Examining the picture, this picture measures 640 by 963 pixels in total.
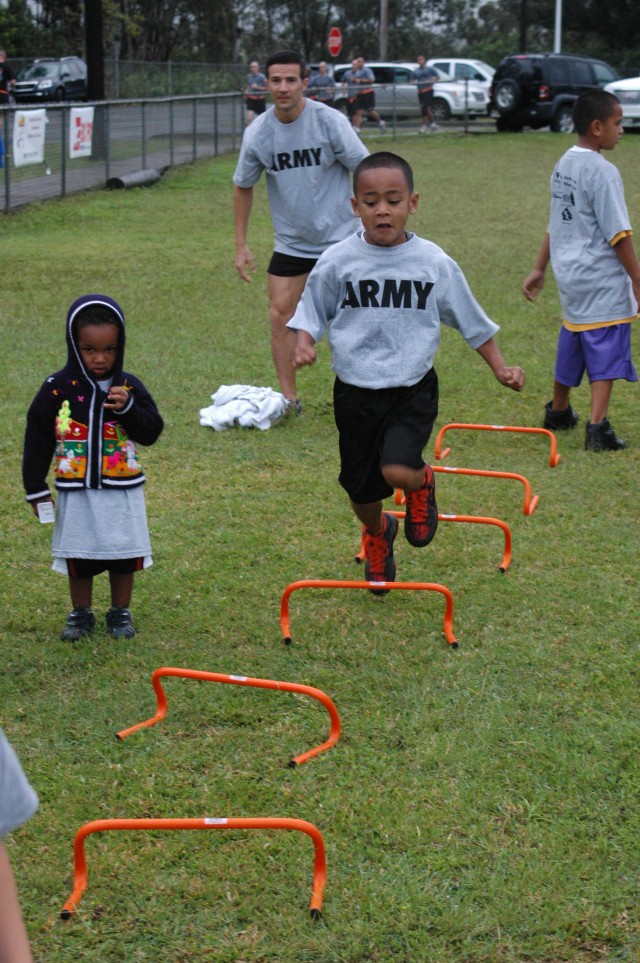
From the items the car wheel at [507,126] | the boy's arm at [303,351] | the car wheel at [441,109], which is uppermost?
the car wheel at [441,109]

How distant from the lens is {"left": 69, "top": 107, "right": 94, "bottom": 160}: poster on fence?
19422 mm

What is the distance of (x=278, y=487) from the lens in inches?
259

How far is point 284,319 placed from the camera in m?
7.69

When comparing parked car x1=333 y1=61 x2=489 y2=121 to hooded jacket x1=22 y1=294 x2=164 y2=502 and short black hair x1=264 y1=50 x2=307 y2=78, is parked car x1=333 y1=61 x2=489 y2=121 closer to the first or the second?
short black hair x1=264 y1=50 x2=307 y2=78

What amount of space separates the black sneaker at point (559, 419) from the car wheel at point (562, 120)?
2527cm

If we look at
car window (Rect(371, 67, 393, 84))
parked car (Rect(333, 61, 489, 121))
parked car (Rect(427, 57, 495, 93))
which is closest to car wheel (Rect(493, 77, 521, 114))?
parked car (Rect(333, 61, 489, 121))

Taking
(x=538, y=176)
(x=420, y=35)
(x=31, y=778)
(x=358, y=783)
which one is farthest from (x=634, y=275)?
(x=420, y=35)

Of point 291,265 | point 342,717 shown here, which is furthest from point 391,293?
point 291,265

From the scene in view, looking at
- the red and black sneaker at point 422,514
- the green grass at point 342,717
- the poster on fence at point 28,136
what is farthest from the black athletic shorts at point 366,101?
the red and black sneaker at point 422,514

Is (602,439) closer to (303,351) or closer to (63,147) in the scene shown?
(303,351)

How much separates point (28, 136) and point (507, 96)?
1667 cm

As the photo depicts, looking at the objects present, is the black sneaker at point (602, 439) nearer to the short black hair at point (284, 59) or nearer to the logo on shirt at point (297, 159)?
the logo on shirt at point (297, 159)

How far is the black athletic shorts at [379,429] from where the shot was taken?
472 centimetres

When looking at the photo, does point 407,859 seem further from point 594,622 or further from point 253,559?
point 253,559
